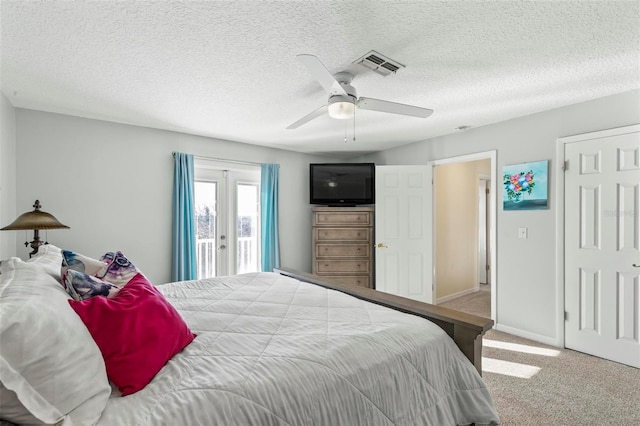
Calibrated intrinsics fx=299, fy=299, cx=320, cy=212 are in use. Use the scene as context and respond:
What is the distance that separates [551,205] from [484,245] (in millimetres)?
3138

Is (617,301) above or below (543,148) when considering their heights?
below

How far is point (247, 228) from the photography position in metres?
4.50

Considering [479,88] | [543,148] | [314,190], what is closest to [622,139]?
[543,148]

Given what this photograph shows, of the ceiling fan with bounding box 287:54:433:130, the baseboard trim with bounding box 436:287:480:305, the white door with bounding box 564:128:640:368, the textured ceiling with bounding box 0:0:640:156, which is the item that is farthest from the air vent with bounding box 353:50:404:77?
the baseboard trim with bounding box 436:287:480:305

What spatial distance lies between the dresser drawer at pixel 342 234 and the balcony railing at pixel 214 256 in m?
0.99

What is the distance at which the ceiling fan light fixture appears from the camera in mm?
2029

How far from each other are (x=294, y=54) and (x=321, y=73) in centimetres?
37

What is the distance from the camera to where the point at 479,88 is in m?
2.51

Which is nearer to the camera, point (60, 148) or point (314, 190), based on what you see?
point (60, 148)

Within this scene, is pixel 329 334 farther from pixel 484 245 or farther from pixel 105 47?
pixel 484 245

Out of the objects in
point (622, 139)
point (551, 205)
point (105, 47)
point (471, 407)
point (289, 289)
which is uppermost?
point (105, 47)

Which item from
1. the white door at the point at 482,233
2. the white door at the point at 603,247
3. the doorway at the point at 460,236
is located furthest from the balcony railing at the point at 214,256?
the white door at the point at 482,233

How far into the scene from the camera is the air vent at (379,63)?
196 cm

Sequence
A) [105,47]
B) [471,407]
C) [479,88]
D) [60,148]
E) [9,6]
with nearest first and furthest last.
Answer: [471,407] < [9,6] < [105,47] < [479,88] < [60,148]
